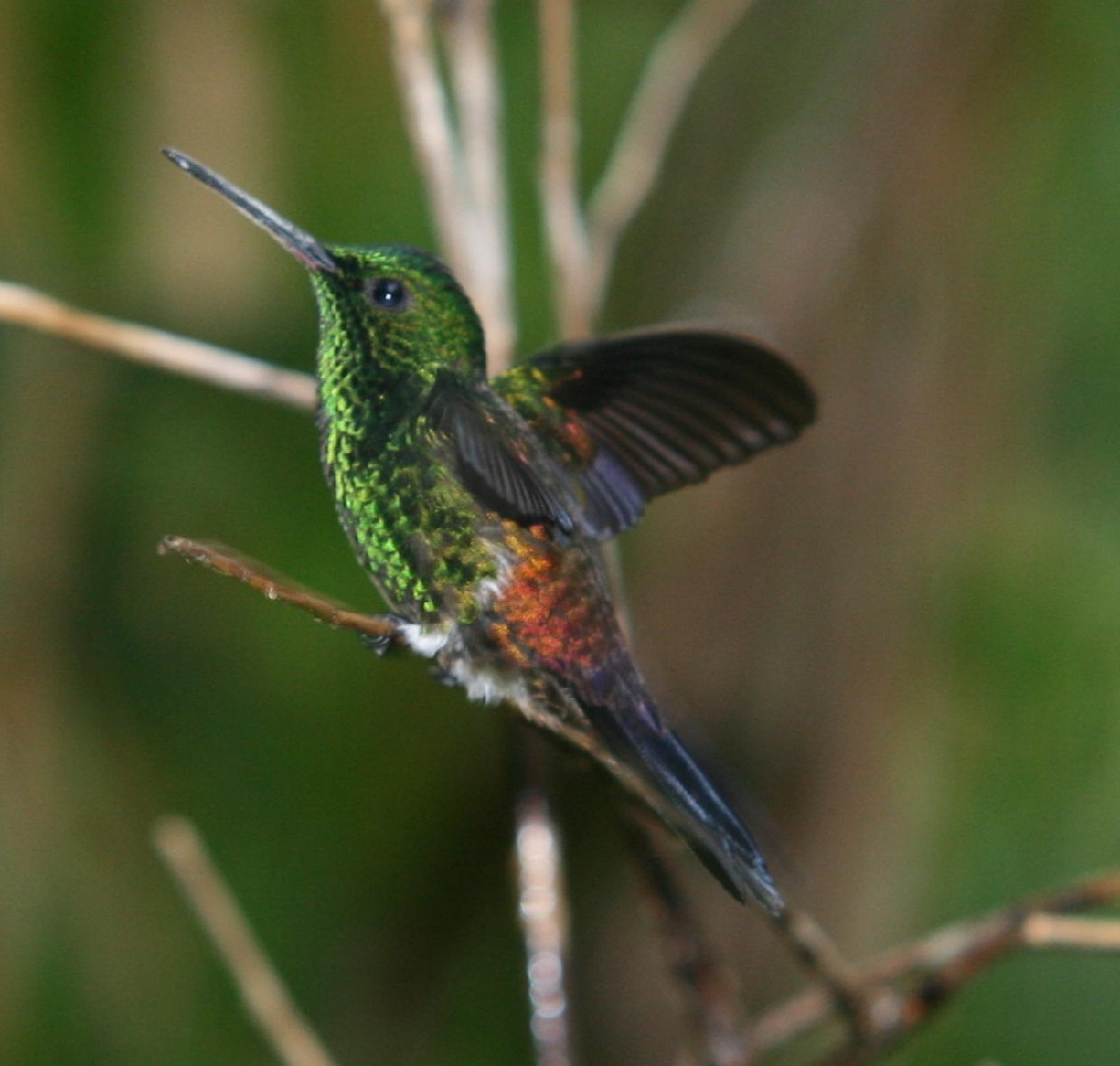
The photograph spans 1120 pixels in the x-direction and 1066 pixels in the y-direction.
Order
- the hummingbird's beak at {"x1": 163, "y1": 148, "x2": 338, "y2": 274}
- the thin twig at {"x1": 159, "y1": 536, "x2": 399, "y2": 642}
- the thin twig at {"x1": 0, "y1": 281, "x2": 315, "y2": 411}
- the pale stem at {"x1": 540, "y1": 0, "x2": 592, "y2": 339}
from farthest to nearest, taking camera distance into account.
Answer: the pale stem at {"x1": 540, "y1": 0, "x2": 592, "y2": 339} → the thin twig at {"x1": 0, "y1": 281, "x2": 315, "y2": 411} → the hummingbird's beak at {"x1": 163, "y1": 148, "x2": 338, "y2": 274} → the thin twig at {"x1": 159, "y1": 536, "x2": 399, "y2": 642}

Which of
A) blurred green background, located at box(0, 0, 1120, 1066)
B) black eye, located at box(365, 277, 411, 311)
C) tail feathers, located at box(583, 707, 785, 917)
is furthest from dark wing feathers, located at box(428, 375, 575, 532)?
blurred green background, located at box(0, 0, 1120, 1066)

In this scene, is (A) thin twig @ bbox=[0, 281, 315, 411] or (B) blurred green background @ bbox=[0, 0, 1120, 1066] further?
(B) blurred green background @ bbox=[0, 0, 1120, 1066]

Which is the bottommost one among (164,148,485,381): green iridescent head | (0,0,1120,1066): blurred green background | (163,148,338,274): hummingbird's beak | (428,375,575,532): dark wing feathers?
(0,0,1120,1066): blurred green background

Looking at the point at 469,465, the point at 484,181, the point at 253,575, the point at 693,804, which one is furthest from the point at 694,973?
the point at 484,181

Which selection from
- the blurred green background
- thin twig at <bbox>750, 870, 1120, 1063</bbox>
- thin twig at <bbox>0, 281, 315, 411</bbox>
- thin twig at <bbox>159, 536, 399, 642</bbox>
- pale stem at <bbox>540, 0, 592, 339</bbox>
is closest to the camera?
thin twig at <bbox>159, 536, 399, 642</bbox>

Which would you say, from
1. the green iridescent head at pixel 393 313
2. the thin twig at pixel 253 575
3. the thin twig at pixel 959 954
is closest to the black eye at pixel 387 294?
the green iridescent head at pixel 393 313

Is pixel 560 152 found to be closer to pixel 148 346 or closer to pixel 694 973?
pixel 148 346

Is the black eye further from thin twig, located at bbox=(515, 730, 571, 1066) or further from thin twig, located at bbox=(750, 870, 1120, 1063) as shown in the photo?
thin twig, located at bbox=(750, 870, 1120, 1063)
